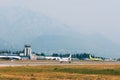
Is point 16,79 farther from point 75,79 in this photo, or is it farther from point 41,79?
point 75,79

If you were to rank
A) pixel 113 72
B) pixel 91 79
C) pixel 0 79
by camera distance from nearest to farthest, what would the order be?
pixel 0 79 < pixel 91 79 < pixel 113 72

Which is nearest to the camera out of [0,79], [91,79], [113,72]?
Result: [0,79]

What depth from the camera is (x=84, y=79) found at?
59156 mm

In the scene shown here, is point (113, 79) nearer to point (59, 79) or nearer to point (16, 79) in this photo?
point (59, 79)

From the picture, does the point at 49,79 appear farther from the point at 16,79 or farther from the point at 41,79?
the point at 16,79

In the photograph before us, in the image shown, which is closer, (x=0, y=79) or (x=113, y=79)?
(x=0, y=79)

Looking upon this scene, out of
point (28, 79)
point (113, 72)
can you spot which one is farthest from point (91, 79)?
point (113, 72)

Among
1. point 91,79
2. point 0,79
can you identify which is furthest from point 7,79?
point 91,79

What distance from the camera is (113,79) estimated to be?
60656 millimetres

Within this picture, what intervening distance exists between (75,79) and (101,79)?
4.08 metres

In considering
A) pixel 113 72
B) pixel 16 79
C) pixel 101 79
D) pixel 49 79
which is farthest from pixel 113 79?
pixel 113 72

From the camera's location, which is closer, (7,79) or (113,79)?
(7,79)

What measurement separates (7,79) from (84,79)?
10996 mm

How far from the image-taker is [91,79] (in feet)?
195
